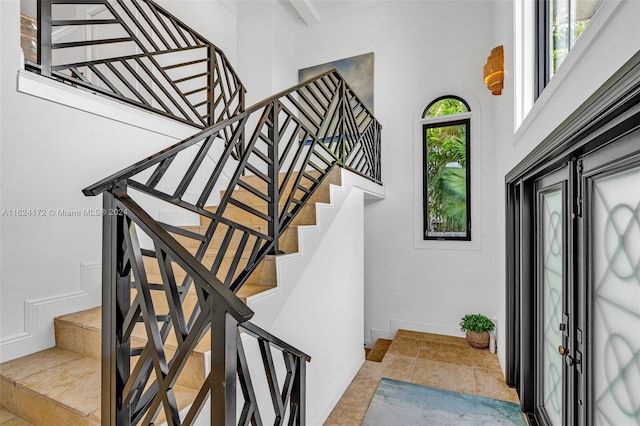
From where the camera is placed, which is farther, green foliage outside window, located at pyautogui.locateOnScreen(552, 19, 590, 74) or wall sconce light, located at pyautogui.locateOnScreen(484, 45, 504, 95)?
wall sconce light, located at pyautogui.locateOnScreen(484, 45, 504, 95)

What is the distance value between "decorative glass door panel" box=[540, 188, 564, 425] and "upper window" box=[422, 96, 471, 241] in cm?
186

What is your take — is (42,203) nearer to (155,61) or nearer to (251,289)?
(251,289)

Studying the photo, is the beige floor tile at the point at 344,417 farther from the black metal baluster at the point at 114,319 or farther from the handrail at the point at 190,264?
the handrail at the point at 190,264

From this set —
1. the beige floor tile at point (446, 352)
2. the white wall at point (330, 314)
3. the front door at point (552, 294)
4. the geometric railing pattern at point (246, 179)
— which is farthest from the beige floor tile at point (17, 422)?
the beige floor tile at point (446, 352)

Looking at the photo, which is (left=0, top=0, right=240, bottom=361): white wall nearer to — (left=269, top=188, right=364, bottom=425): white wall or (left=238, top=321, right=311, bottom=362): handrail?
(left=269, top=188, right=364, bottom=425): white wall

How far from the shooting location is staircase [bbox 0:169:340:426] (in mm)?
1378

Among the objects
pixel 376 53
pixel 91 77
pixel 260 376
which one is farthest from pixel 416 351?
pixel 91 77

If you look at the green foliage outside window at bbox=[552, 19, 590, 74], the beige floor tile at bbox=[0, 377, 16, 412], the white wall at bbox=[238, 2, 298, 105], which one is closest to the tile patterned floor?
the beige floor tile at bbox=[0, 377, 16, 412]

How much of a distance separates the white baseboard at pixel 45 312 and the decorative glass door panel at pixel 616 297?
2846mm

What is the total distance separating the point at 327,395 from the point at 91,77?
4.51 metres

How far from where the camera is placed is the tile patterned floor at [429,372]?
268 centimetres

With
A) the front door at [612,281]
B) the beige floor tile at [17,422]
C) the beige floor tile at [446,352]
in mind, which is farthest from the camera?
the beige floor tile at [446,352]

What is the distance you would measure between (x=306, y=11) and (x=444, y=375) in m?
4.94

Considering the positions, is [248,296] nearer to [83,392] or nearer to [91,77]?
[83,392]
